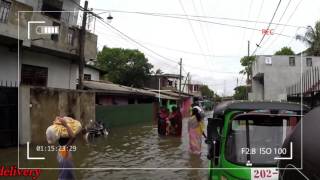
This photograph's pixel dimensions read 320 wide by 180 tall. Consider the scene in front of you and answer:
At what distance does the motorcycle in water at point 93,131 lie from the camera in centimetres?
1808

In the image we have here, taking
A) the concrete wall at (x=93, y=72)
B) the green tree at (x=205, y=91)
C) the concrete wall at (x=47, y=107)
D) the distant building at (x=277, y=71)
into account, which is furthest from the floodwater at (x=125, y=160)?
the green tree at (x=205, y=91)

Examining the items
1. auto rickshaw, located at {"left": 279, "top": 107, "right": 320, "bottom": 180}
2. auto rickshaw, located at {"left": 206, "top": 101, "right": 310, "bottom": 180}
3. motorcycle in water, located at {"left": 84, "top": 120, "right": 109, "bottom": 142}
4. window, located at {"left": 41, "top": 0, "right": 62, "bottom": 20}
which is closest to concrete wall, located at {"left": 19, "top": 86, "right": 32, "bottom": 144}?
motorcycle in water, located at {"left": 84, "top": 120, "right": 109, "bottom": 142}

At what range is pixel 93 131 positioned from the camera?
18906 mm

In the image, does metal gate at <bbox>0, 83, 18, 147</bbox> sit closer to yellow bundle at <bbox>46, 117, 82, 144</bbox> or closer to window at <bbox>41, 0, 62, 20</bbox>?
window at <bbox>41, 0, 62, 20</bbox>

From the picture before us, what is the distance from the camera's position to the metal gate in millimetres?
14633

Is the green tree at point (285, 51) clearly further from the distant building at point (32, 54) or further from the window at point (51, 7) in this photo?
the window at point (51, 7)

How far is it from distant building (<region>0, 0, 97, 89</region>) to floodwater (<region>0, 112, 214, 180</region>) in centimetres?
377

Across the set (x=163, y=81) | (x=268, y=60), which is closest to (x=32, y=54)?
(x=268, y=60)

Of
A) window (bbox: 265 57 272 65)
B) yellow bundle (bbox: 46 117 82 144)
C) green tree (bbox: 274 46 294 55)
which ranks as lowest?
yellow bundle (bbox: 46 117 82 144)

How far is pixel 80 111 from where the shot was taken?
65.6 ft

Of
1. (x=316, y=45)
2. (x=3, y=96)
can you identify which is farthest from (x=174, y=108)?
(x=316, y=45)

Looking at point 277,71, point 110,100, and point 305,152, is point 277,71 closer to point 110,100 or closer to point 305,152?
point 110,100

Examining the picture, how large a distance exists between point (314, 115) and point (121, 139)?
16932mm

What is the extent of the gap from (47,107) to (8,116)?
1.75m
